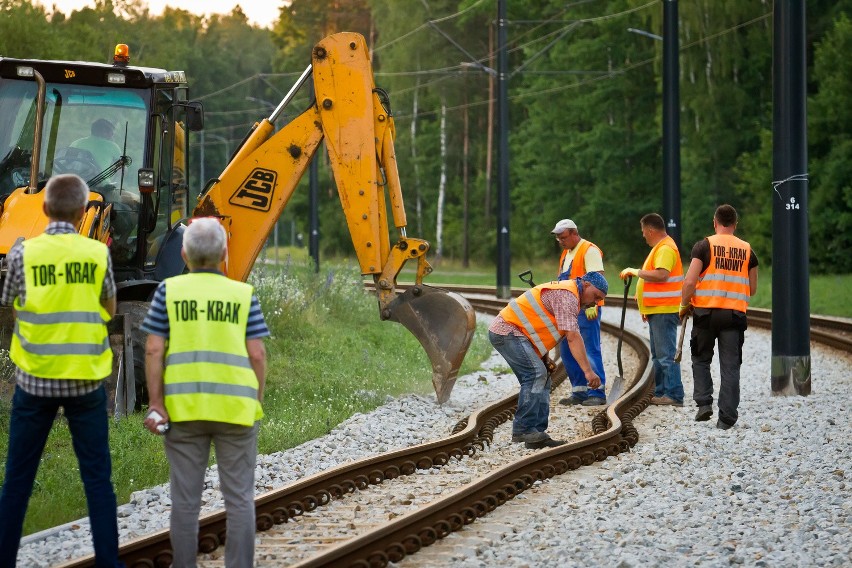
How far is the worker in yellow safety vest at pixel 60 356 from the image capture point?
6.48m

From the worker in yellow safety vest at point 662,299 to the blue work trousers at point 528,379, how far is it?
8.83ft

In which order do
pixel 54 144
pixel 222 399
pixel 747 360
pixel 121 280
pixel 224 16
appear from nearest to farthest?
pixel 222 399
pixel 54 144
pixel 121 280
pixel 747 360
pixel 224 16

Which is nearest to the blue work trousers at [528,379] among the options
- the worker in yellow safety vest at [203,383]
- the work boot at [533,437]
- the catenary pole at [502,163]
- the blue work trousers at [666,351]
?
the work boot at [533,437]

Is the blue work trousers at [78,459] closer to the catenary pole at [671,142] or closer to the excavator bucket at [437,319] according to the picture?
the excavator bucket at [437,319]

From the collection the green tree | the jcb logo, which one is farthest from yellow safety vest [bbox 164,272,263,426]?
the green tree

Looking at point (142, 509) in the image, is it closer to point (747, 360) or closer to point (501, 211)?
point (747, 360)

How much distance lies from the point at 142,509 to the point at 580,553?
293cm

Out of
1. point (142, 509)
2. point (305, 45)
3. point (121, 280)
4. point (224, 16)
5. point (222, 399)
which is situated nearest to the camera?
point (222, 399)

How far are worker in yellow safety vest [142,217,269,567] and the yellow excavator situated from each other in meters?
5.56

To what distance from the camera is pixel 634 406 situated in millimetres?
13195

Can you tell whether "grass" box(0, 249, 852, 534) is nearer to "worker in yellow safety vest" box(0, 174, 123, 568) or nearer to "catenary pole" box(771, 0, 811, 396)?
"worker in yellow safety vest" box(0, 174, 123, 568)

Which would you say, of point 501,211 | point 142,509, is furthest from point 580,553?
point 501,211

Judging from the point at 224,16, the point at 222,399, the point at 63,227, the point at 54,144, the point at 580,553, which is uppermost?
the point at 224,16

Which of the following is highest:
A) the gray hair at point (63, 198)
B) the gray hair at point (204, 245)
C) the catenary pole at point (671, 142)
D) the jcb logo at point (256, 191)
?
the catenary pole at point (671, 142)
